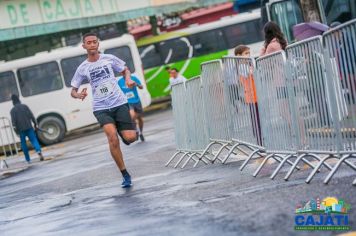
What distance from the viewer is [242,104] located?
1111cm

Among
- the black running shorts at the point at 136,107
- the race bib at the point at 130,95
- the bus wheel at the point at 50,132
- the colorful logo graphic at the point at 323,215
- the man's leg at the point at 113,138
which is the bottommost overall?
the bus wheel at the point at 50,132

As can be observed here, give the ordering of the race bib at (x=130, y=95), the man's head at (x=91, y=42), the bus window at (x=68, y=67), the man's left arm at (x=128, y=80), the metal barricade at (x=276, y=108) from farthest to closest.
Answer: the bus window at (x=68, y=67) < the race bib at (x=130, y=95) < the man's head at (x=91, y=42) < the man's left arm at (x=128, y=80) < the metal barricade at (x=276, y=108)

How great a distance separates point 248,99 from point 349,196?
145 inches

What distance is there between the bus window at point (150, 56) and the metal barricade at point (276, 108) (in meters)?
25.6

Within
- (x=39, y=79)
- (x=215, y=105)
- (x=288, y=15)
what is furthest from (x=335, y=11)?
(x=39, y=79)

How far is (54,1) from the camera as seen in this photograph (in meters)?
33.1

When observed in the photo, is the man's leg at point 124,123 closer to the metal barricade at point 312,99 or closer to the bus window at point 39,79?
the metal barricade at point 312,99

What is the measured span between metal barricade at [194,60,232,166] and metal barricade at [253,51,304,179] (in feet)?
5.23

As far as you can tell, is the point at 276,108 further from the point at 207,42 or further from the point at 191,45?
the point at 207,42

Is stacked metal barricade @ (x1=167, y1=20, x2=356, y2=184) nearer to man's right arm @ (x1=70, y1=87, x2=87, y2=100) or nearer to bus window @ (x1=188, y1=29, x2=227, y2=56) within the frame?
man's right arm @ (x1=70, y1=87, x2=87, y2=100)

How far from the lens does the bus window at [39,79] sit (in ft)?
97.9

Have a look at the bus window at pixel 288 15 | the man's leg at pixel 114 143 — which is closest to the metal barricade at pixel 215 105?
the man's leg at pixel 114 143

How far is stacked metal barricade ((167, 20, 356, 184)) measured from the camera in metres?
8.12

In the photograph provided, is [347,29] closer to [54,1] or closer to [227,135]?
[227,135]
